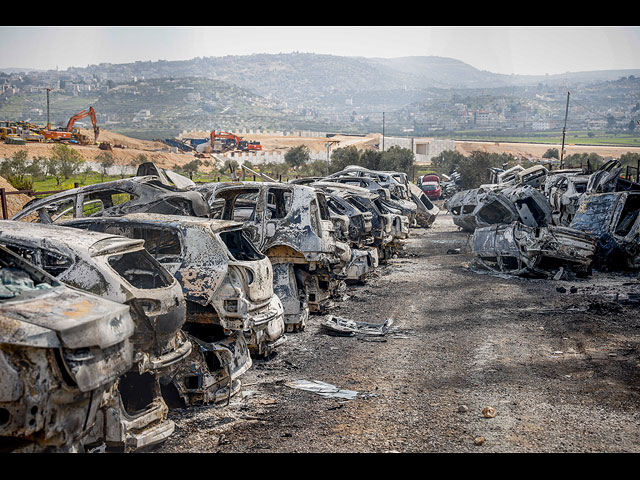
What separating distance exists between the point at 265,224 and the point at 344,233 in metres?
3.21

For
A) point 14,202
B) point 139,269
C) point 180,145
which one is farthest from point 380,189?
point 180,145

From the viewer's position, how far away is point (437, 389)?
707 centimetres

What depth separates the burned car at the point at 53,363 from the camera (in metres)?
3.69

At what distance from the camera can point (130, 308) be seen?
5.05 m

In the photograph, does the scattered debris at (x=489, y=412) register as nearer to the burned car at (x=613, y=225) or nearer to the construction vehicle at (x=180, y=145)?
the burned car at (x=613, y=225)

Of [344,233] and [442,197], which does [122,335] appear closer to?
[344,233]

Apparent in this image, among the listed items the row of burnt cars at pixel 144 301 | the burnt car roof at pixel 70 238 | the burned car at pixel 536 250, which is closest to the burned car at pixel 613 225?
the burned car at pixel 536 250

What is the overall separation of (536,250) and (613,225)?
2.55 metres

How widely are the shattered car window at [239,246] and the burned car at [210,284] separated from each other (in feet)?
0.06

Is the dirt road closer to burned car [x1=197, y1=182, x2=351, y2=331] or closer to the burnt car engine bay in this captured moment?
the burnt car engine bay

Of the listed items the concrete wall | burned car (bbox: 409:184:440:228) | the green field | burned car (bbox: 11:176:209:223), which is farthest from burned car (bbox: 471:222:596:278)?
the green field

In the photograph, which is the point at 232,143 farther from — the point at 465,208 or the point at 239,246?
A: the point at 239,246

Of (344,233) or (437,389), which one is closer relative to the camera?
(437,389)
